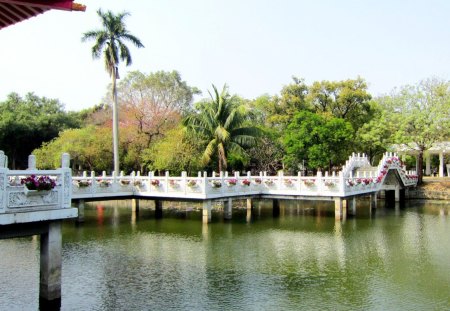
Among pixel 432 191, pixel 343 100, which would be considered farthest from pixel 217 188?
pixel 343 100

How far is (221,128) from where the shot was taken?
2956 cm

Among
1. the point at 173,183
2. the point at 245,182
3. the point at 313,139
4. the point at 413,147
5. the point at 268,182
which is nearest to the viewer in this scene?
the point at 173,183

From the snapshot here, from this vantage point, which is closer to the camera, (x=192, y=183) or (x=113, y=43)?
(x=192, y=183)

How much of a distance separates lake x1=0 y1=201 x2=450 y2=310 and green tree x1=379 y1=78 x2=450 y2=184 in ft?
44.2

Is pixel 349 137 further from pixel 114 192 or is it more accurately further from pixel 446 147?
pixel 114 192

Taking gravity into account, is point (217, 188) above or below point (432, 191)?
above

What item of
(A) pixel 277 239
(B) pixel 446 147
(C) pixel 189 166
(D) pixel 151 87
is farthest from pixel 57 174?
(B) pixel 446 147

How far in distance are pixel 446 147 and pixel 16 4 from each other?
129 feet

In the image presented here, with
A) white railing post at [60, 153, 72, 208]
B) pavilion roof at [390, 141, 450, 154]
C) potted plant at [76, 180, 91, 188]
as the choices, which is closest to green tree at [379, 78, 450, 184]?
pavilion roof at [390, 141, 450, 154]

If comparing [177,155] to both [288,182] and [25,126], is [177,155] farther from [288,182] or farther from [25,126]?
[25,126]

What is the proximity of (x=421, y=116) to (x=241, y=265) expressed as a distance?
2605cm

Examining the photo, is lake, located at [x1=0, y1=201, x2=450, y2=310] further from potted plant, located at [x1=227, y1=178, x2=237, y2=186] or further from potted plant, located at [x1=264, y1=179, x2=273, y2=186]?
potted plant, located at [x1=264, y1=179, x2=273, y2=186]

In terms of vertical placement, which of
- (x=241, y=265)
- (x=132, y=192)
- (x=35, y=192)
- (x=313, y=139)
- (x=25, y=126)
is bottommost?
(x=241, y=265)

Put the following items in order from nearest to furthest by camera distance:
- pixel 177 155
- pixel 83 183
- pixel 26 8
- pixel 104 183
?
1. pixel 26 8
2. pixel 83 183
3. pixel 104 183
4. pixel 177 155
